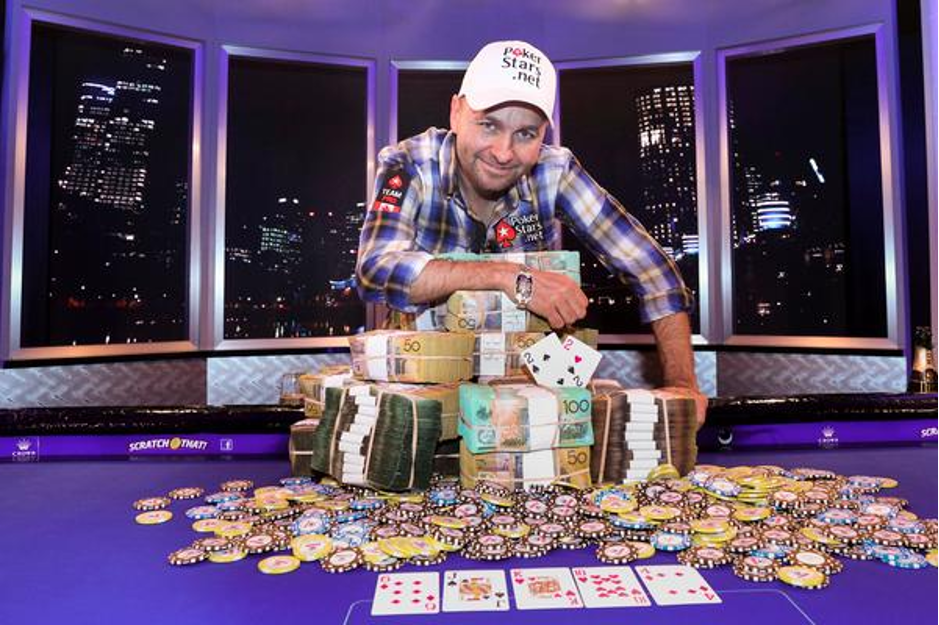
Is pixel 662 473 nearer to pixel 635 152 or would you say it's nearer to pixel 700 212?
pixel 700 212

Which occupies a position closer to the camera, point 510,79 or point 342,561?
point 342,561

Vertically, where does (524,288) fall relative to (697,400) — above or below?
above

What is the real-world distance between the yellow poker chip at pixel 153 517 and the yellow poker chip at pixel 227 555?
0.97ft

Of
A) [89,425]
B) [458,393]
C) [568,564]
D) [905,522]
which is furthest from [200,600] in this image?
[89,425]

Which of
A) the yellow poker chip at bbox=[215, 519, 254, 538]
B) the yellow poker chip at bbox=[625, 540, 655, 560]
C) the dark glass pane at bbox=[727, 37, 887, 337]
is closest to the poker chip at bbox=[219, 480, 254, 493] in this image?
the yellow poker chip at bbox=[215, 519, 254, 538]

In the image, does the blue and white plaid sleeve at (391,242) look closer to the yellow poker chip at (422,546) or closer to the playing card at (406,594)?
the yellow poker chip at (422,546)

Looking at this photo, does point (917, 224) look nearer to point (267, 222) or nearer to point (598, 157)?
point (598, 157)

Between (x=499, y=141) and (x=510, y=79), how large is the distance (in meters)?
0.20

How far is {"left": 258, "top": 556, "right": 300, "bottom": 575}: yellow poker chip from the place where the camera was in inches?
47.1

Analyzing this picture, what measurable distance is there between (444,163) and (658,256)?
0.85 metres

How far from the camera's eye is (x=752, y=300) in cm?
526

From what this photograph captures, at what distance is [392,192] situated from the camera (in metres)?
2.30

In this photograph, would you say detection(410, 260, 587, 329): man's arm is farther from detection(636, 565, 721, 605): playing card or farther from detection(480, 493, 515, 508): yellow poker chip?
detection(636, 565, 721, 605): playing card

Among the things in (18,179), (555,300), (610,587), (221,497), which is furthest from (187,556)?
(18,179)
